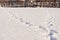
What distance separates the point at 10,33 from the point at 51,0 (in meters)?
0.46

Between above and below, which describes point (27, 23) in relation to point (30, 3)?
below

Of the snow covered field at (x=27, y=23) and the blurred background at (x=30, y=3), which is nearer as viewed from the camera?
the snow covered field at (x=27, y=23)

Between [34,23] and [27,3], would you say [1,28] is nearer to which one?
[34,23]

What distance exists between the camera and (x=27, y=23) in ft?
2.11

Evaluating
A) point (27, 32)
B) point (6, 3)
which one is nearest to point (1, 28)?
point (27, 32)

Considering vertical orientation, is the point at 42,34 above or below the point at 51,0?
below

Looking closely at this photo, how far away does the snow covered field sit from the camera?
1.98ft

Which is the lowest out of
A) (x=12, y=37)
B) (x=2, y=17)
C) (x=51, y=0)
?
(x=12, y=37)

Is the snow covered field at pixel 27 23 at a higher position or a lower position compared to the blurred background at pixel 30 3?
lower

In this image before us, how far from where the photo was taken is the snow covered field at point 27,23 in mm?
602

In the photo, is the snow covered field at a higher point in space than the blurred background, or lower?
lower

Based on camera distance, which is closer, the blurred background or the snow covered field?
the snow covered field

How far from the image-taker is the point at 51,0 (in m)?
0.85

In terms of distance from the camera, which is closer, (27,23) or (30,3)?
(27,23)
